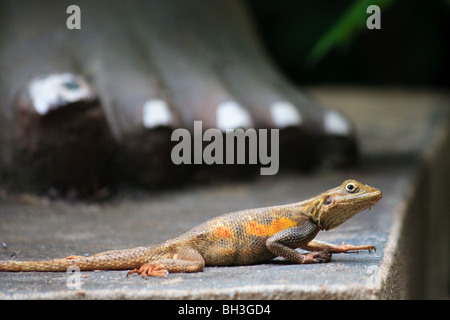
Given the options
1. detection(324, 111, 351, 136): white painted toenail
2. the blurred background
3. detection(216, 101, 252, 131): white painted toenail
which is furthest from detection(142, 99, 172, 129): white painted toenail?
the blurred background

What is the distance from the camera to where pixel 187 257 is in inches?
46.4

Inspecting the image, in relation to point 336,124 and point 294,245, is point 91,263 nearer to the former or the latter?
point 294,245

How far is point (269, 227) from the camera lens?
1.22 m

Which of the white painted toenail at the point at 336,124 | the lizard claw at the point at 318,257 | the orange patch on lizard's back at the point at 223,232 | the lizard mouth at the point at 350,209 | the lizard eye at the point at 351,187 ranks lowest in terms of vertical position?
the lizard claw at the point at 318,257

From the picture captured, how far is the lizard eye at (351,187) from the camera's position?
3.97 feet

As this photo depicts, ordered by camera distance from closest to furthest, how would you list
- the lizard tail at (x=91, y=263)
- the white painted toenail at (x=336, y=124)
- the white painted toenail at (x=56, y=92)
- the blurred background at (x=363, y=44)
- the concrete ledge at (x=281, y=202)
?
the concrete ledge at (x=281, y=202)
the lizard tail at (x=91, y=263)
the white painted toenail at (x=56, y=92)
the white painted toenail at (x=336, y=124)
the blurred background at (x=363, y=44)

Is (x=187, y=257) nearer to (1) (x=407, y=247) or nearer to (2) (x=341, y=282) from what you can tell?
(2) (x=341, y=282)

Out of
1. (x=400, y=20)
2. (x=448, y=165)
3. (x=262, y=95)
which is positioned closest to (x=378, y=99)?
(x=400, y=20)

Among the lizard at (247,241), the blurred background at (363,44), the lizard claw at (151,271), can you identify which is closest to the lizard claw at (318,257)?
the lizard at (247,241)

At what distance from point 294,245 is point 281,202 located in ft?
1.96

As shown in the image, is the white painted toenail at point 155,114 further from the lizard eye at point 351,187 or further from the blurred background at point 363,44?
→ the blurred background at point 363,44

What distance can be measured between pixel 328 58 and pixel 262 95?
217 centimetres

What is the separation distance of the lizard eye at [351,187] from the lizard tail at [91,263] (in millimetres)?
369

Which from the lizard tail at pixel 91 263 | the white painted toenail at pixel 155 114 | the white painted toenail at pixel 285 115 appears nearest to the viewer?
the lizard tail at pixel 91 263
